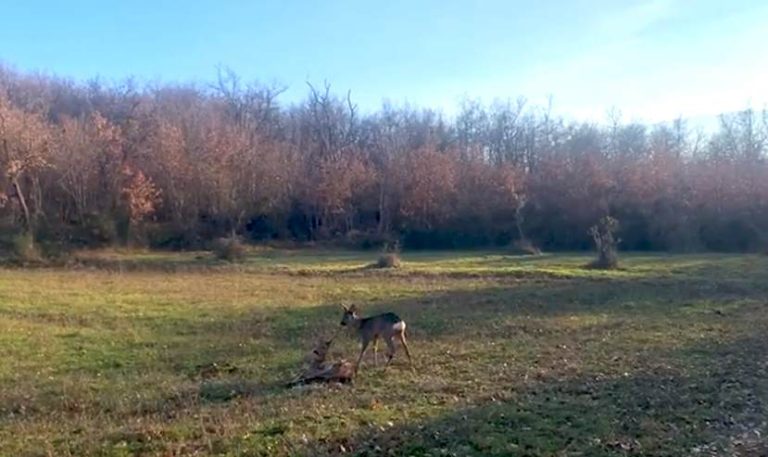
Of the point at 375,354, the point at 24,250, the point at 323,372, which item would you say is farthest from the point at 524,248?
the point at 323,372

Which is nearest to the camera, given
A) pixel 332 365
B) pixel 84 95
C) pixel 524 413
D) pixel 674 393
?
pixel 524 413

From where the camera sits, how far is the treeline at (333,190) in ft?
212

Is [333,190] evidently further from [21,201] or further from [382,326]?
[382,326]

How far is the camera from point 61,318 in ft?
74.6

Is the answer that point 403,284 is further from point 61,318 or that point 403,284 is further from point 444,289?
point 61,318

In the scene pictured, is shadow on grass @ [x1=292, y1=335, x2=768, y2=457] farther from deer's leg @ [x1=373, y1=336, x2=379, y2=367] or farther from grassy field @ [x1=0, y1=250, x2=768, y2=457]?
deer's leg @ [x1=373, y1=336, x2=379, y2=367]

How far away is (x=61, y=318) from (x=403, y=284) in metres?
16.0

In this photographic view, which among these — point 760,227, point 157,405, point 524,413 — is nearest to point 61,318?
point 157,405

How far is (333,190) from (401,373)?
60.2m

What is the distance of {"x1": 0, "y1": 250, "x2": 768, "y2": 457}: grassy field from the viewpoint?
9.43m

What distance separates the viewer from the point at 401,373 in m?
14.0

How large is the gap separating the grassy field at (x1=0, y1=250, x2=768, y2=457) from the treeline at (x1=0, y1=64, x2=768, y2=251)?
114 ft

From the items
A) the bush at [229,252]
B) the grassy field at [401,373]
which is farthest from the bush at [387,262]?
the grassy field at [401,373]

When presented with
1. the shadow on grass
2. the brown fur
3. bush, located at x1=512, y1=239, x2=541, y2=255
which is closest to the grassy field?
the shadow on grass
